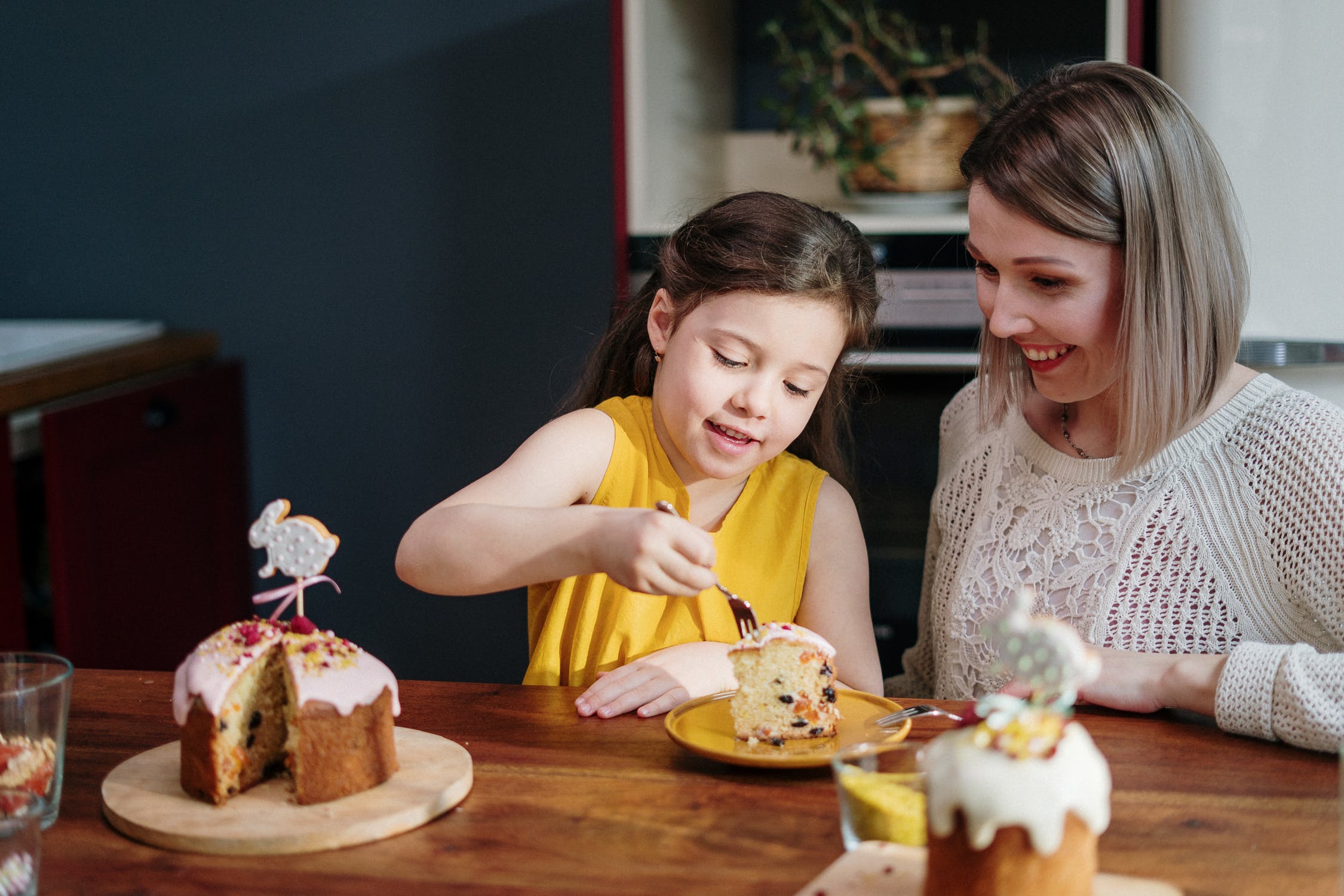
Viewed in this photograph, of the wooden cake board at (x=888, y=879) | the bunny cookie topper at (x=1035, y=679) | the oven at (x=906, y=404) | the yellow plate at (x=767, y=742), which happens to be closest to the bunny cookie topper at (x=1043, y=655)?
the bunny cookie topper at (x=1035, y=679)

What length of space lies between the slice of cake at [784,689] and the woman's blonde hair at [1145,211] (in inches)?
19.5

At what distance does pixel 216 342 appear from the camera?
102 inches

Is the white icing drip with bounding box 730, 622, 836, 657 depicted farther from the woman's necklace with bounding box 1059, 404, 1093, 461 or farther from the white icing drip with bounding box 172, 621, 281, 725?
the woman's necklace with bounding box 1059, 404, 1093, 461

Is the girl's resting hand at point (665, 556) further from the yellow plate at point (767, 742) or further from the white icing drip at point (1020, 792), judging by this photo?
the white icing drip at point (1020, 792)

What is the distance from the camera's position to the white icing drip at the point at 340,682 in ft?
2.97

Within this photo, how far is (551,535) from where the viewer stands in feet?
3.53

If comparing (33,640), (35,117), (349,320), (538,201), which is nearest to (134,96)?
(35,117)

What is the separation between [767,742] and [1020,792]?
1.10ft

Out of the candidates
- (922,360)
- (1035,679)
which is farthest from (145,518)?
(1035,679)

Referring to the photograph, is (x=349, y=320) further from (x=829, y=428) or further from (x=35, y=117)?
(x=829, y=428)

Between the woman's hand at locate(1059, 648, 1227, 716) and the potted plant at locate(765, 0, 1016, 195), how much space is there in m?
1.19

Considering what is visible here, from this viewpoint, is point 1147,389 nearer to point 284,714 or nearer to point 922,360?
point 922,360

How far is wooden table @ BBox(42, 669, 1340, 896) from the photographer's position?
31.2 inches

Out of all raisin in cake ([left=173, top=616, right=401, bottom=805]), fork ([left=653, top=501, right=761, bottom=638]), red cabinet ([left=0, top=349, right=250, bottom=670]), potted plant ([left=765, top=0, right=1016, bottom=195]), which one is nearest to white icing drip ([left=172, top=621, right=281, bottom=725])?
raisin in cake ([left=173, top=616, right=401, bottom=805])
